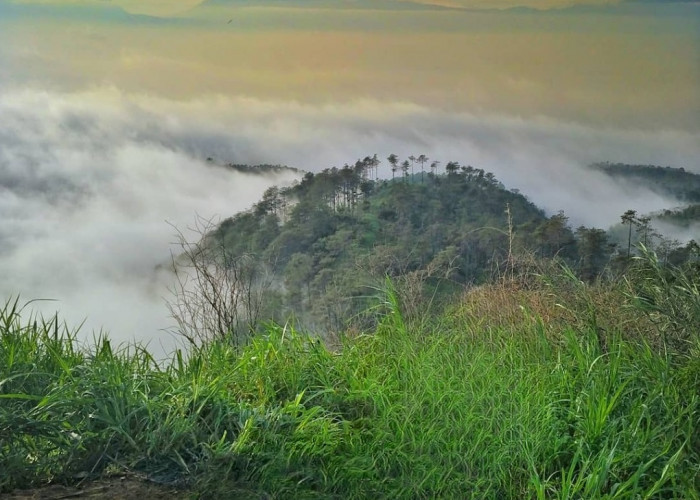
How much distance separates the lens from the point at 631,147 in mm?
5980

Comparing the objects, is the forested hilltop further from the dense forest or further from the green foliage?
the dense forest

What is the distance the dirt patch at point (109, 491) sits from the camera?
2557 mm

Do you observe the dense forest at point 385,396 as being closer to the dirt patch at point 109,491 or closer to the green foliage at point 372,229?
the dirt patch at point 109,491

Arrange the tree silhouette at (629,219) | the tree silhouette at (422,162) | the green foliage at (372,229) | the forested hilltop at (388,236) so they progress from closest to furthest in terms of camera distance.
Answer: the forested hilltop at (388,236), the green foliage at (372,229), the tree silhouette at (629,219), the tree silhouette at (422,162)

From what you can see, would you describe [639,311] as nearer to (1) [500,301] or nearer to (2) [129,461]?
(1) [500,301]

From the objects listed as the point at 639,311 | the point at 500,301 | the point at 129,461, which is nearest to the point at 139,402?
the point at 129,461

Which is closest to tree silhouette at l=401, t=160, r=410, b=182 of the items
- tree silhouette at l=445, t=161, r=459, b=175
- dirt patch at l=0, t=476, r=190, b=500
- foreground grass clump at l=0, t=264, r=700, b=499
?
tree silhouette at l=445, t=161, r=459, b=175

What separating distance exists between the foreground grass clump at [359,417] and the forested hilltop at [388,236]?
4.27 feet

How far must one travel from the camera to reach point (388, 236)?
5.84 m

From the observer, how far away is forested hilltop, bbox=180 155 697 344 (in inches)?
206

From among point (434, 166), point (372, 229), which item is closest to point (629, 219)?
point (434, 166)

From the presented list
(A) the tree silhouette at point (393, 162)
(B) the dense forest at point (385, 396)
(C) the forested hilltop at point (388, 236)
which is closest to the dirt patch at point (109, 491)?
(B) the dense forest at point (385, 396)

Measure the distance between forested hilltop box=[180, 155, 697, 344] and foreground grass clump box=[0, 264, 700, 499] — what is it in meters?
1.30

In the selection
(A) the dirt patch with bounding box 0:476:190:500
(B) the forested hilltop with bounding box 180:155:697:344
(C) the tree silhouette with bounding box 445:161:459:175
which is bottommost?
(A) the dirt patch with bounding box 0:476:190:500
